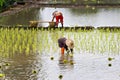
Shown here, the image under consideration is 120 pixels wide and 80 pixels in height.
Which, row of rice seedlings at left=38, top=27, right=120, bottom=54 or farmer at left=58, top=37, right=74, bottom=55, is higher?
farmer at left=58, top=37, right=74, bottom=55

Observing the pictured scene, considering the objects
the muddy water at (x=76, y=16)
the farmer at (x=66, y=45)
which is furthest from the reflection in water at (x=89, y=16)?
the farmer at (x=66, y=45)

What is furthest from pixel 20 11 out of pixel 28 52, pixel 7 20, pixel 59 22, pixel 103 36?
pixel 28 52

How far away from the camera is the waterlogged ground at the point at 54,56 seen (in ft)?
37.3

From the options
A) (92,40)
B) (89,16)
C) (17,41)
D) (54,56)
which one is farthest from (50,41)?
(89,16)

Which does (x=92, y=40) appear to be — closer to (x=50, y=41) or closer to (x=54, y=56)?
(x=50, y=41)

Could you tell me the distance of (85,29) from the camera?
18.7 m

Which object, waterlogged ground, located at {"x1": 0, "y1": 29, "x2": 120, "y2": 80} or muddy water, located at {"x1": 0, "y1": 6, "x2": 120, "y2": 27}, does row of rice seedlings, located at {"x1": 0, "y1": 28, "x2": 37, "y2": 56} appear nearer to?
waterlogged ground, located at {"x1": 0, "y1": 29, "x2": 120, "y2": 80}

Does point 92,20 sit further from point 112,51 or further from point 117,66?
point 117,66

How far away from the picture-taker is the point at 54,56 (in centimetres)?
1363

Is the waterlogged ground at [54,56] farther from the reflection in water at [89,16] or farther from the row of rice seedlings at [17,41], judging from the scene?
the reflection in water at [89,16]

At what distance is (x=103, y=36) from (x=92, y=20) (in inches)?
247

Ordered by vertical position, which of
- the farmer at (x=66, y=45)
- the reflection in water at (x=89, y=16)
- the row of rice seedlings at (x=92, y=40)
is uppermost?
the farmer at (x=66, y=45)

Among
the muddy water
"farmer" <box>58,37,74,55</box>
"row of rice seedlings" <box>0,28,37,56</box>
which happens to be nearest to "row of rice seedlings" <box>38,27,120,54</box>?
"row of rice seedlings" <box>0,28,37,56</box>

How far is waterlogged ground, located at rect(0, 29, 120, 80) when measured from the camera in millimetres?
11367
